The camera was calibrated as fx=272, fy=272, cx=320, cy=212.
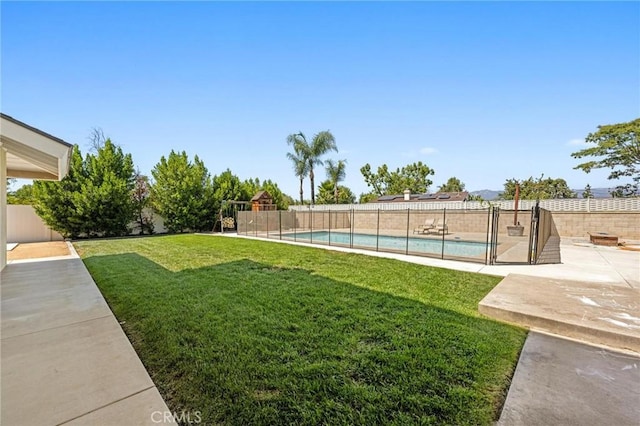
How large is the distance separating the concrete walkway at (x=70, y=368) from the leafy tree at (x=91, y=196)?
1083 cm

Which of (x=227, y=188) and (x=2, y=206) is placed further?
(x=227, y=188)

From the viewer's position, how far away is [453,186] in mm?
44281

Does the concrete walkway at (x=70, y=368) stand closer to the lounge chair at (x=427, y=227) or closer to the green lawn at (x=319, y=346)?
the green lawn at (x=319, y=346)

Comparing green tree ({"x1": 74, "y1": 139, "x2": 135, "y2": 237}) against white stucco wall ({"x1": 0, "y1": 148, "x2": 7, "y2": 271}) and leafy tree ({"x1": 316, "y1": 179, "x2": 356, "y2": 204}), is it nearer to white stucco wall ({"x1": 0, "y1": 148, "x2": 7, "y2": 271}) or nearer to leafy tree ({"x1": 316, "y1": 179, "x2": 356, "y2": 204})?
white stucco wall ({"x1": 0, "y1": 148, "x2": 7, "y2": 271})

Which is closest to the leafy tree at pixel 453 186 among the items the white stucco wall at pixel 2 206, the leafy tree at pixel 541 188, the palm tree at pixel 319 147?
the leafy tree at pixel 541 188

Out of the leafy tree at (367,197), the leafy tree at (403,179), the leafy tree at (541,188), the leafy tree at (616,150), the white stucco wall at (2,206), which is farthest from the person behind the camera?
the leafy tree at (403,179)

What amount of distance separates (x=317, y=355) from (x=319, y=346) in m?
0.15

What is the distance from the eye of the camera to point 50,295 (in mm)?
3992

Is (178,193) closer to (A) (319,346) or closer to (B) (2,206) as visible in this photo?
(B) (2,206)

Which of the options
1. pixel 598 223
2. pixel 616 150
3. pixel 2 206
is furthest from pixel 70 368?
pixel 616 150

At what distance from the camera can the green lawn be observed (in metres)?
1.72

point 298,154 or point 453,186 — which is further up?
point 298,154

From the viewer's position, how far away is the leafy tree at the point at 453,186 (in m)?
43.8

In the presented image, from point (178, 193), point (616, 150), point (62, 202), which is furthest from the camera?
point (616, 150)
